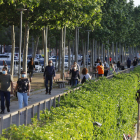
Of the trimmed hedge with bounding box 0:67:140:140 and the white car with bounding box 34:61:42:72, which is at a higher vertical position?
the trimmed hedge with bounding box 0:67:140:140

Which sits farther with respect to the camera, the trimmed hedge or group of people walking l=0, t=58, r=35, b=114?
group of people walking l=0, t=58, r=35, b=114

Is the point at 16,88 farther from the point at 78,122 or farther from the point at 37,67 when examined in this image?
the point at 37,67

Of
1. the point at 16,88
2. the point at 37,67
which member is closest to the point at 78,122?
the point at 16,88

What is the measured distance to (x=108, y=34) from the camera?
4097cm

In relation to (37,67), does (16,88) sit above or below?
above

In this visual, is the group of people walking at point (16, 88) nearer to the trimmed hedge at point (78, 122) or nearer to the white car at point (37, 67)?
the trimmed hedge at point (78, 122)

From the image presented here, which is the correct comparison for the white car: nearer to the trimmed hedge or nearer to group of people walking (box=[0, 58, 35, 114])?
group of people walking (box=[0, 58, 35, 114])

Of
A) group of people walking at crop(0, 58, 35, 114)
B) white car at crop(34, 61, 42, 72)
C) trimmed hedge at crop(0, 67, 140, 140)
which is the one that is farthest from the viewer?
white car at crop(34, 61, 42, 72)

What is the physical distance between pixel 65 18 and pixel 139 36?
45572 mm

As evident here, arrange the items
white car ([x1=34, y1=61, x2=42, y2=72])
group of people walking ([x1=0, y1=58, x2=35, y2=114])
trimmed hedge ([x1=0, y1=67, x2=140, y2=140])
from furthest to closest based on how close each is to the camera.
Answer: white car ([x1=34, y1=61, x2=42, y2=72]), group of people walking ([x1=0, y1=58, x2=35, y2=114]), trimmed hedge ([x1=0, y1=67, x2=140, y2=140])

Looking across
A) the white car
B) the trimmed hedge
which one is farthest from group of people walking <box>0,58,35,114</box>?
the white car

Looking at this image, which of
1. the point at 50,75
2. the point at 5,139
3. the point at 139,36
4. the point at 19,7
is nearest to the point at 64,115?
the point at 5,139

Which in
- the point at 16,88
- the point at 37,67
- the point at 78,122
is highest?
the point at 78,122

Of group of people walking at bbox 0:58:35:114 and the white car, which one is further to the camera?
the white car
